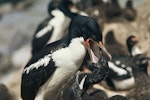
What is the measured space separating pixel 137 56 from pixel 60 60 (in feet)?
17.1

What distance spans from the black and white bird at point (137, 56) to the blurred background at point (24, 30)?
13.5 inches

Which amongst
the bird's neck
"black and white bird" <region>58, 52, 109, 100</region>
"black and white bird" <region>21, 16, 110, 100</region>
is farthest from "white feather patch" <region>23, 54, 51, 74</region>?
the bird's neck

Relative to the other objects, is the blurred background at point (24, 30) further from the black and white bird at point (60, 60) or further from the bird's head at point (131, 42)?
the black and white bird at point (60, 60)

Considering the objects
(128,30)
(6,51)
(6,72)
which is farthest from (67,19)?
(6,51)

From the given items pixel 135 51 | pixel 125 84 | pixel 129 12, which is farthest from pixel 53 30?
pixel 129 12

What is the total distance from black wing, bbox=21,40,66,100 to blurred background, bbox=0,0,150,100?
264 cm

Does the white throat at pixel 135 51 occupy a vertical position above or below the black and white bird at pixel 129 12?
above

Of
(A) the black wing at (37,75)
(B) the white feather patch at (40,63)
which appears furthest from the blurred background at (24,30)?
(B) the white feather patch at (40,63)

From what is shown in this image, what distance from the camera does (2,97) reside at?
10.1 meters

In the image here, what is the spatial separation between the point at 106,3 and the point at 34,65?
898cm

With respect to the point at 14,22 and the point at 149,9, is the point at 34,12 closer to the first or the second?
the point at 14,22

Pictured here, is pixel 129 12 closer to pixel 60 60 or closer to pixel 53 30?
pixel 53 30

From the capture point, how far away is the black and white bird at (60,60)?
811cm

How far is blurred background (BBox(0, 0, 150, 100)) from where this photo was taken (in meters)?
15.2
